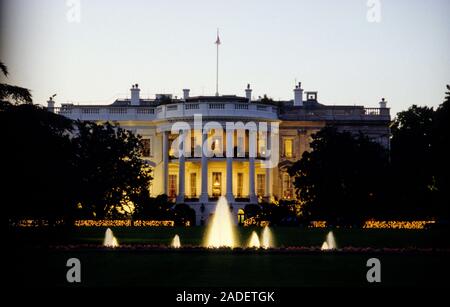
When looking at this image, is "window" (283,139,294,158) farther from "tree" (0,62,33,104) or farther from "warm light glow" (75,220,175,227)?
Result: "tree" (0,62,33,104)

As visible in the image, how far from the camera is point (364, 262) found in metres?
27.2

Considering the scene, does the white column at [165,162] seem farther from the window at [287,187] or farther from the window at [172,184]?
the window at [287,187]

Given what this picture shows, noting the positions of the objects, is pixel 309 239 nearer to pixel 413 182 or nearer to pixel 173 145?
pixel 413 182

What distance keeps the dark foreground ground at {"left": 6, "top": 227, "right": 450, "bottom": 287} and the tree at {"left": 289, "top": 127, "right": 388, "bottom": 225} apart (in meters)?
28.4

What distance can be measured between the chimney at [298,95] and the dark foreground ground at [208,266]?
56160 millimetres

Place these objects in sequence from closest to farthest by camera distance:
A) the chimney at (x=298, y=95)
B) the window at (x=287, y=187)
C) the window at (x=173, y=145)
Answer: the window at (x=173, y=145), the window at (x=287, y=187), the chimney at (x=298, y=95)

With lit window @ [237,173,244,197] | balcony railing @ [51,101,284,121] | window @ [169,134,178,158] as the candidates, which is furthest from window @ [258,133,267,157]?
window @ [169,134,178,158]

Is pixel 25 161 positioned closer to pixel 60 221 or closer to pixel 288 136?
pixel 60 221

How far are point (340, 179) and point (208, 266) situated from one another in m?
40.0

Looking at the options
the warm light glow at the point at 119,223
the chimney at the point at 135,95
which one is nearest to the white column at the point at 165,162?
the chimney at the point at 135,95

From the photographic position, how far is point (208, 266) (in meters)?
26.5

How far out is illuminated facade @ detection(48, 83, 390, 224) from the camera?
8075 cm

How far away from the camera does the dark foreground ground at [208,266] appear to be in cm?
2156

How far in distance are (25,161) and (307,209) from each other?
4020cm
